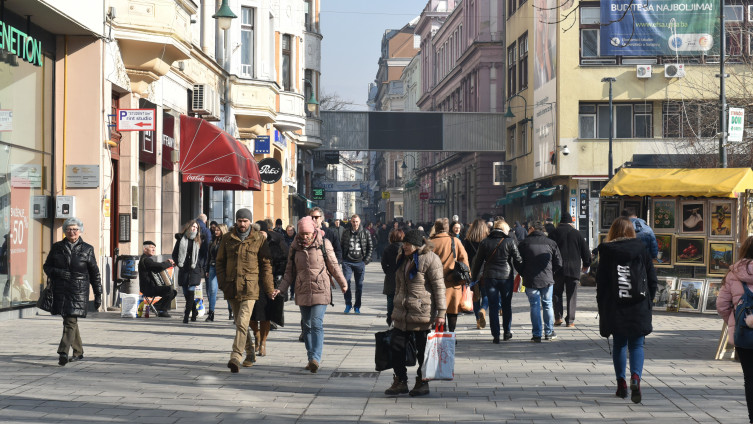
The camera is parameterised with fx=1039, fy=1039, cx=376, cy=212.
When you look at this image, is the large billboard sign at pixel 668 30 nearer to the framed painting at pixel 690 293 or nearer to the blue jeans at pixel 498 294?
the framed painting at pixel 690 293

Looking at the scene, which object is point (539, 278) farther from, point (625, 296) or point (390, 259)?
point (625, 296)

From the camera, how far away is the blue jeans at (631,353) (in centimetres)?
888

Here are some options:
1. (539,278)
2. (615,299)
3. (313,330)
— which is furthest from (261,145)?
(615,299)

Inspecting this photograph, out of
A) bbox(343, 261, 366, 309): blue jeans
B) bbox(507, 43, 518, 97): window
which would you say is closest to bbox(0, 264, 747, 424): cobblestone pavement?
bbox(343, 261, 366, 309): blue jeans

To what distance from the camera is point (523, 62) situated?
4853cm

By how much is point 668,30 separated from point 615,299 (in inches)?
1355

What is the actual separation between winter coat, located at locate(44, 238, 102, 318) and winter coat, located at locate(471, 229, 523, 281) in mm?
5365

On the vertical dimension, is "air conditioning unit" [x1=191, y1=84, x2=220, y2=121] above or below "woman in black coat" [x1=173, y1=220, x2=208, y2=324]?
above

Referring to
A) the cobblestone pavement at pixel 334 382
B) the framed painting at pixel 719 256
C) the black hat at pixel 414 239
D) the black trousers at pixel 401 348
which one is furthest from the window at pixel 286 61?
the black trousers at pixel 401 348

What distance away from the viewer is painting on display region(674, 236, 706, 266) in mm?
18953

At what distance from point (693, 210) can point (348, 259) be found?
6.42m

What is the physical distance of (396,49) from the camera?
121 meters

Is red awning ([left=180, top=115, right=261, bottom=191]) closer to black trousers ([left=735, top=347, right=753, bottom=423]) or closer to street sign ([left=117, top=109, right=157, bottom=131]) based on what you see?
street sign ([left=117, top=109, right=157, bottom=131])

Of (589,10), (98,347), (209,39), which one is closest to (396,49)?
(589,10)
